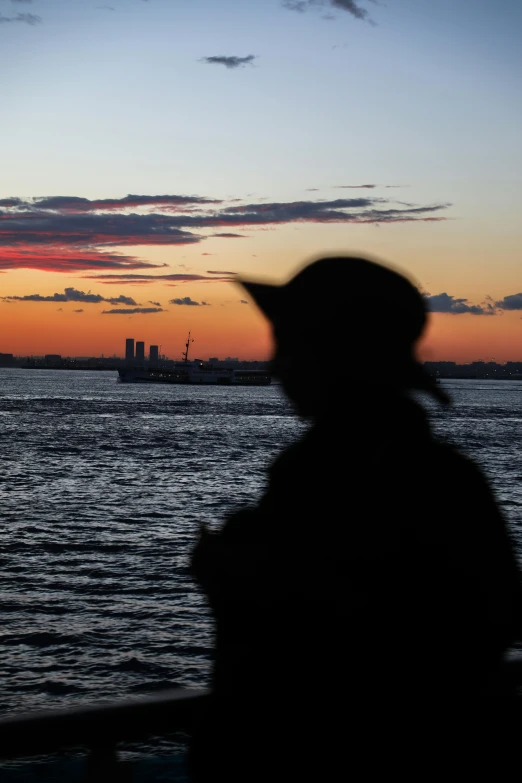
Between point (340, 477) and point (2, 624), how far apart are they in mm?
13737

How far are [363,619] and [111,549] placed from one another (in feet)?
62.8

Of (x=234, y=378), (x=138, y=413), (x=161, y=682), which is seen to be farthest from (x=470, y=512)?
(x=234, y=378)

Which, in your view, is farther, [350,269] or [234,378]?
[234,378]

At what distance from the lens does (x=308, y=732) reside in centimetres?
130

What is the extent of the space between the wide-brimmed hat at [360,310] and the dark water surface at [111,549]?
0.13 metres

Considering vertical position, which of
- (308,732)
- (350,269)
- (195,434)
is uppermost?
(350,269)

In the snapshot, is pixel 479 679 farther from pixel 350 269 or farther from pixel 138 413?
pixel 138 413

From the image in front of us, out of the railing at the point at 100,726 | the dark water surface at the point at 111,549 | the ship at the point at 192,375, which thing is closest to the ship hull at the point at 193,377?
the ship at the point at 192,375

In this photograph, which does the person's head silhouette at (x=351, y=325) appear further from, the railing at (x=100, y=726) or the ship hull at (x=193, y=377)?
the ship hull at (x=193, y=377)

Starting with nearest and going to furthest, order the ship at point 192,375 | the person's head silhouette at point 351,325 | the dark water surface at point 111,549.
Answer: the person's head silhouette at point 351,325
the dark water surface at point 111,549
the ship at point 192,375

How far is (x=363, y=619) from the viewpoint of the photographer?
1301 millimetres

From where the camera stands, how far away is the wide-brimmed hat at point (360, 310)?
4.82ft

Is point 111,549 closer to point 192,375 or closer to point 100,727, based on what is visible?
point 100,727

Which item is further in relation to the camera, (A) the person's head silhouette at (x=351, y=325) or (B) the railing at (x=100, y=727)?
(B) the railing at (x=100, y=727)
